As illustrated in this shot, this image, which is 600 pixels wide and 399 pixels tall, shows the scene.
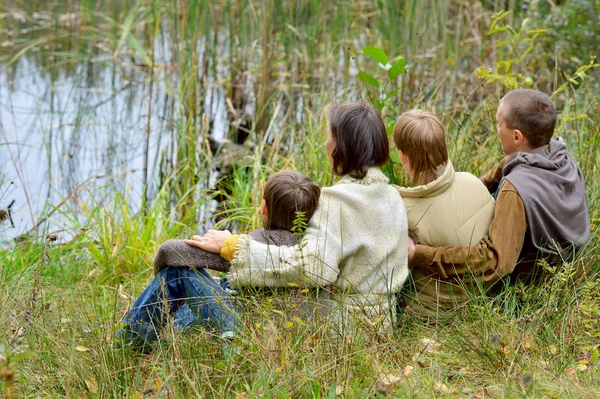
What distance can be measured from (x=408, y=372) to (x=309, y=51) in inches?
166

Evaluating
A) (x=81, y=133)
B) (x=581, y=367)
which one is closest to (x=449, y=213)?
(x=581, y=367)

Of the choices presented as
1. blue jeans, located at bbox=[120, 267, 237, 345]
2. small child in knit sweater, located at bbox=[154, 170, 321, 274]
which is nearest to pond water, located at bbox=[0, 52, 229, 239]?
blue jeans, located at bbox=[120, 267, 237, 345]

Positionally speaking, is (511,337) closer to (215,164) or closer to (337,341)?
(337,341)

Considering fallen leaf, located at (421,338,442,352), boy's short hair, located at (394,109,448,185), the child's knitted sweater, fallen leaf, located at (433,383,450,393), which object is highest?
boy's short hair, located at (394,109,448,185)

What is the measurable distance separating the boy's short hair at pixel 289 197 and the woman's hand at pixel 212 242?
0.17 metres

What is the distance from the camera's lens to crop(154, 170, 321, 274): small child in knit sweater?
2.53 metres

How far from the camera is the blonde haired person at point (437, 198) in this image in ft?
A: 8.89

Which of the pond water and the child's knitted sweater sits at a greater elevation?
the child's knitted sweater

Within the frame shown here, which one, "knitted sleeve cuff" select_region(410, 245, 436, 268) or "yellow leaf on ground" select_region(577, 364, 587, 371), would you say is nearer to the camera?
"yellow leaf on ground" select_region(577, 364, 587, 371)

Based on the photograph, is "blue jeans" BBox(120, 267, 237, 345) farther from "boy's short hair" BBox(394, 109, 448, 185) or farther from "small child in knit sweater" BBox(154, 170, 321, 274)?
"boy's short hair" BBox(394, 109, 448, 185)

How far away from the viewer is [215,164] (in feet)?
18.5

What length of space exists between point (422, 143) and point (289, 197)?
1.65ft

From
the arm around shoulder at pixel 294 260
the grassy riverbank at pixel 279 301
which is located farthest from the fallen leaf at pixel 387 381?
the arm around shoulder at pixel 294 260

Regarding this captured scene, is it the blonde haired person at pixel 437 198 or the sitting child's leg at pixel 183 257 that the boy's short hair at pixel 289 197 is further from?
the blonde haired person at pixel 437 198
